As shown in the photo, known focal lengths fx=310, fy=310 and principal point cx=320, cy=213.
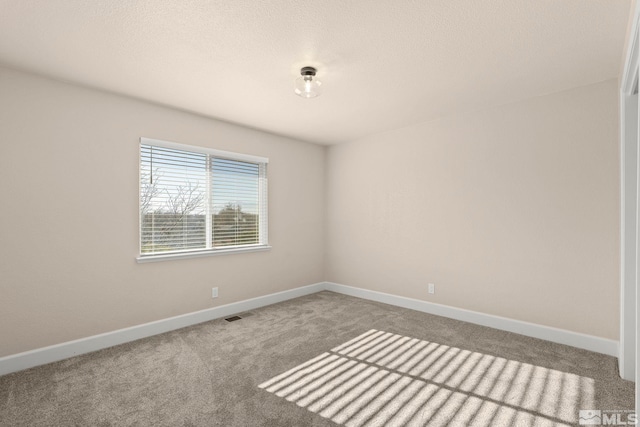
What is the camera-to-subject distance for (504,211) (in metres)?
3.38

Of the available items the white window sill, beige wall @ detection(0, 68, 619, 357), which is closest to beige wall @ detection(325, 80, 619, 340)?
beige wall @ detection(0, 68, 619, 357)

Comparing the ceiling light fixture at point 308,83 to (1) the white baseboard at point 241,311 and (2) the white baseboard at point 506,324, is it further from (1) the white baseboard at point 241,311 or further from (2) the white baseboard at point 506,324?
(2) the white baseboard at point 506,324

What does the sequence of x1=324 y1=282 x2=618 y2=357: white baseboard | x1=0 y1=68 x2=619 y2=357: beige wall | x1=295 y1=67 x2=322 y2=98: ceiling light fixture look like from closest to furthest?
1. x1=295 y1=67 x2=322 y2=98: ceiling light fixture
2. x1=0 y1=68 x2=619 y2=357: beige wall
3. x1=324 y1=282 x2=618 y2=357: white baseboard

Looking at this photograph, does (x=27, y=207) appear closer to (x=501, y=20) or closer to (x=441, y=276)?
(x=501, y=20)

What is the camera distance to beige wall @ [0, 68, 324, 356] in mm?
2549

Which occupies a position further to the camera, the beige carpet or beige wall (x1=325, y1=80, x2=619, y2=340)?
beige wall (x1=325, y1=80, x2=619, y2=340)

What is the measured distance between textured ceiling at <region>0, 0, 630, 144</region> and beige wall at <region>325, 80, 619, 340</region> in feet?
1.24

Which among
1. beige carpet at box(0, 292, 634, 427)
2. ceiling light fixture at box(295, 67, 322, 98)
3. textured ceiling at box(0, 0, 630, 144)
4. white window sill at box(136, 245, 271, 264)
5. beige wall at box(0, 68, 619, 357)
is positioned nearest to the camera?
textured ceiling at box(0, 0, 630, 144)

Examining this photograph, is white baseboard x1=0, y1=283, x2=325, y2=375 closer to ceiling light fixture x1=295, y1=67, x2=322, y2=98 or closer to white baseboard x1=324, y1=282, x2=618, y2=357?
white baseboard x1=324, y1=282, x2=618, y2=357

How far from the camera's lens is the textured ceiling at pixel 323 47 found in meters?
1.84

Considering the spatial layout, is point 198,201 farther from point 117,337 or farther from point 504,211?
point 504,211

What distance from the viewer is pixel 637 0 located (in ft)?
5.11

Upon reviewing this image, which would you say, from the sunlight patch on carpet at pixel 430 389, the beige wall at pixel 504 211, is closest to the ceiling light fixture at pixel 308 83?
the beige wall at pixel 504 211

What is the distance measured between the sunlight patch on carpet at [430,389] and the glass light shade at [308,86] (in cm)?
231
